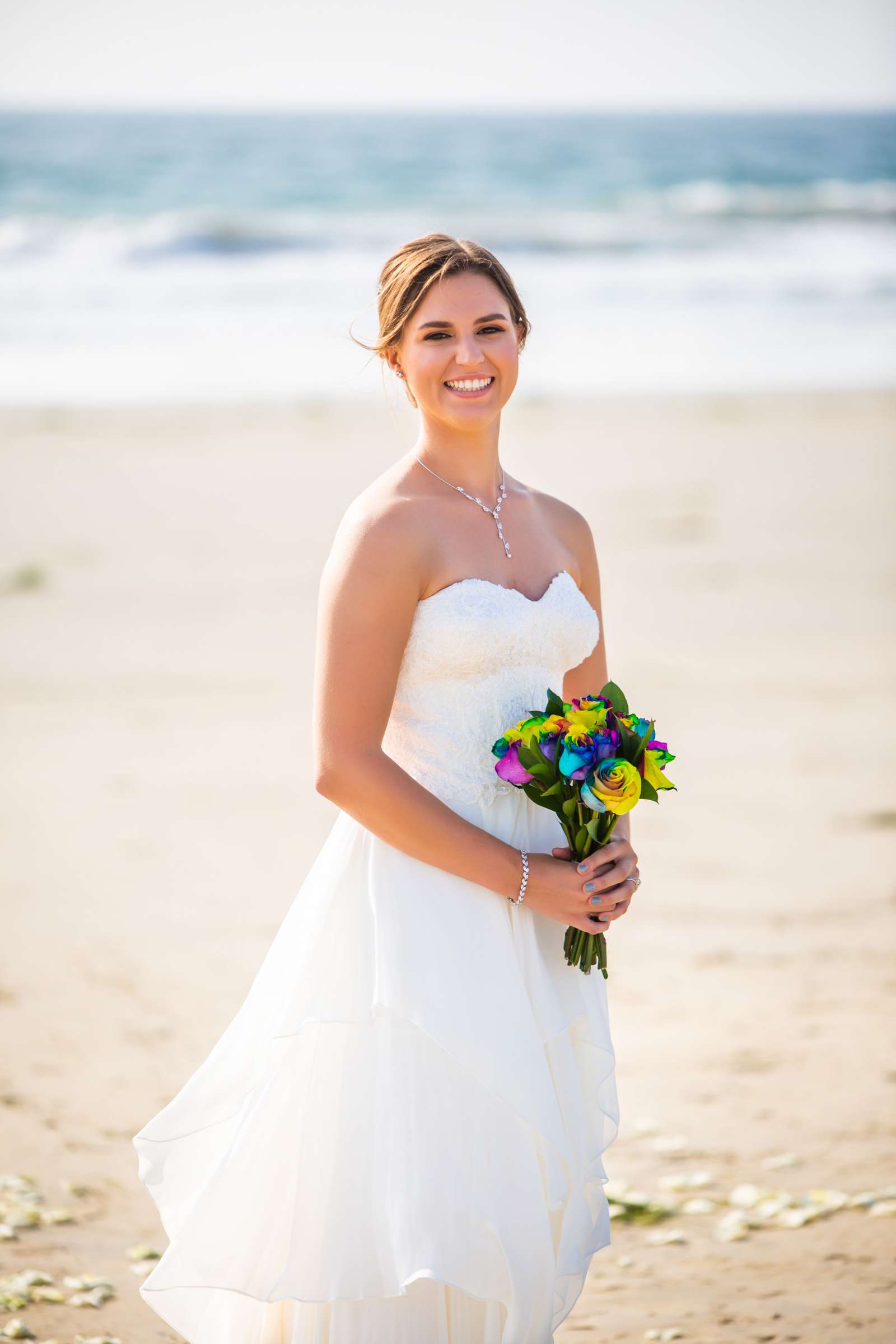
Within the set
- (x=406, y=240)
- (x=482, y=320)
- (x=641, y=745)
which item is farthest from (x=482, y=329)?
(x=406, y=240)

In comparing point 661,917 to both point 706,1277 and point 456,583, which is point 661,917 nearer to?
point 706,1277

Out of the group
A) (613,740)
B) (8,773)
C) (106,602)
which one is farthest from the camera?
(106,602)

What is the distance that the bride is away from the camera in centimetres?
234

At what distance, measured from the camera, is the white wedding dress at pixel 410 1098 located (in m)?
2.34

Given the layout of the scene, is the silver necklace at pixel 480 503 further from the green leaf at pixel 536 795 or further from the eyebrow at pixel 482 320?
the green leaf at pixel 536 795

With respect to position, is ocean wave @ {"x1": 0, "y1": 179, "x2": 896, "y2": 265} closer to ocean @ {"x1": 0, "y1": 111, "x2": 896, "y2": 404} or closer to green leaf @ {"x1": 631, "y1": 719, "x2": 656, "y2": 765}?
ocean @ {"x1": 0, "y1": 111, "x2": 896, "y2": 404}

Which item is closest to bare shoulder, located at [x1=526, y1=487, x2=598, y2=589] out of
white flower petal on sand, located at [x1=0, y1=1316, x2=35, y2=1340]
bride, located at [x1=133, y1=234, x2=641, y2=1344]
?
bride, located at [x1=133, y1=234, x2=641, y2=1344]

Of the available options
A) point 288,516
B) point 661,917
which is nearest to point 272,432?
point 288,516

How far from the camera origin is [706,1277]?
3.39 m

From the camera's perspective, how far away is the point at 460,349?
2.49 meters

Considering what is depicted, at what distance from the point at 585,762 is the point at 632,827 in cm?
399

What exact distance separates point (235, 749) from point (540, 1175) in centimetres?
515

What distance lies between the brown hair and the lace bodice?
0.52 metres

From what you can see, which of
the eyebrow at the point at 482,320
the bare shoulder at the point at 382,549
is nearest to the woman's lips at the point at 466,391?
the eyebrow at the point at 482,320
